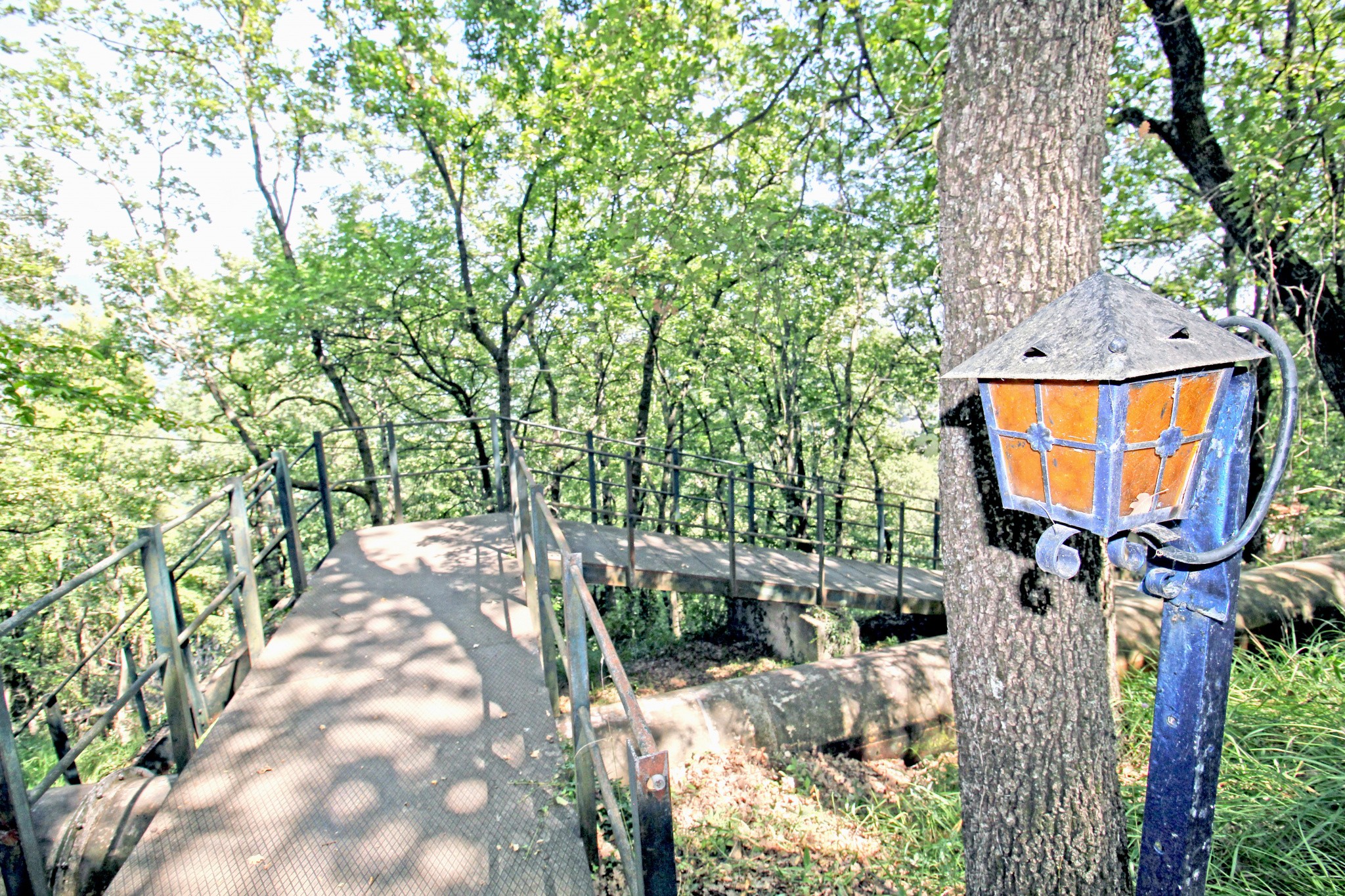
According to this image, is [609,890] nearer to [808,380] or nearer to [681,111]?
[681,111]

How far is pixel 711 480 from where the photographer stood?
71.7 feet

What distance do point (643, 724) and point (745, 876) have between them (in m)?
2.29

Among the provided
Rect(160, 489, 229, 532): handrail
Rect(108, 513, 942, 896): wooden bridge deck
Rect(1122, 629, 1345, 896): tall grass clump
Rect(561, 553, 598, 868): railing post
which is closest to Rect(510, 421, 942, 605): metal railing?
Rect(108, 513, 942, 896): wooden bridge deck

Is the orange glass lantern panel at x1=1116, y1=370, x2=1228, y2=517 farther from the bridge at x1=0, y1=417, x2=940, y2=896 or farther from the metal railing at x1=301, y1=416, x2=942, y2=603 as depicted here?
the metal railing at x1=301, y1=416, x2=942, y2=603

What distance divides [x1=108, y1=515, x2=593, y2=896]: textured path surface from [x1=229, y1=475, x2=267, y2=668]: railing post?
0.11 meters

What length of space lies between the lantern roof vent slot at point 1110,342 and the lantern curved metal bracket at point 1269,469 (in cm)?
7

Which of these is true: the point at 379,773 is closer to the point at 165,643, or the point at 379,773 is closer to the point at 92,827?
the point at 92,827

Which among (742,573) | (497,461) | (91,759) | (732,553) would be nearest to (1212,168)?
(732,553)

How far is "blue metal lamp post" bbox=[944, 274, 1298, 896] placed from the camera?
1342 millimetres

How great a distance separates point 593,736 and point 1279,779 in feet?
11.1

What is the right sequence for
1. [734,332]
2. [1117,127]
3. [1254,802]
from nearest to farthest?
[1254,802]
[1117,127]
[734,332]

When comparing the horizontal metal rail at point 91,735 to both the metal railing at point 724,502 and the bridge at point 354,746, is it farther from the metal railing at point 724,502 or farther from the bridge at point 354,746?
the metal railing at point 724,502

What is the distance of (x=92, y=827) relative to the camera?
249cm

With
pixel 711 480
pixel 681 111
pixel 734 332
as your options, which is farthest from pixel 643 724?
pixel 711 480
